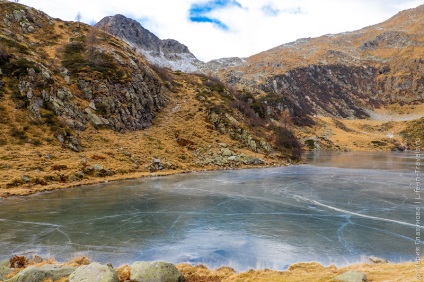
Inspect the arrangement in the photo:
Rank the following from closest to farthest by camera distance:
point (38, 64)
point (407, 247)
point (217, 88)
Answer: point (407, 247) < point (38, 64) < point (217, 88)

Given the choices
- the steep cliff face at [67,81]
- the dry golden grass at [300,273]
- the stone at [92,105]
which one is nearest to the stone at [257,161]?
the steep cliff face at [67,81]

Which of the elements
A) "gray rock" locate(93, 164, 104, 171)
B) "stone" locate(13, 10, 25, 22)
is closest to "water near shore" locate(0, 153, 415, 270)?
"gray rock" locate(93, 164, 104, 171)

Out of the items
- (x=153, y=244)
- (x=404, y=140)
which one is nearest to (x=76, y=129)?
(x=153, y=244)

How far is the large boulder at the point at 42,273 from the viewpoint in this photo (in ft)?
41.1

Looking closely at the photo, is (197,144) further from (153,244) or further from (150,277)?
(150,277)

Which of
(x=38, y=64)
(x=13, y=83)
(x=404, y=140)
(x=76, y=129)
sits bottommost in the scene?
(x=404, y=140)

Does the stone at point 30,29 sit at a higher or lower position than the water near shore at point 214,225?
higher

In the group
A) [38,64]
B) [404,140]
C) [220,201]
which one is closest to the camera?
[220,201]

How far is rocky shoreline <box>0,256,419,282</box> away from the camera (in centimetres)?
1214

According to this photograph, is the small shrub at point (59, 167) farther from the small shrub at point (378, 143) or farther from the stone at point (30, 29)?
the small shrub at point (378, 143)

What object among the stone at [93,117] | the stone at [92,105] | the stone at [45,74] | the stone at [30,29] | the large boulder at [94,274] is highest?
the stone at [30,29]

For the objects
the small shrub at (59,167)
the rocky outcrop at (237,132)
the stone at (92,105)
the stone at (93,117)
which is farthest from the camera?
the rocky outcrop at (237,132)

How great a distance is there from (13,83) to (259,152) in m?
53.3

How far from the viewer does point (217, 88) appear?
99.2 m
